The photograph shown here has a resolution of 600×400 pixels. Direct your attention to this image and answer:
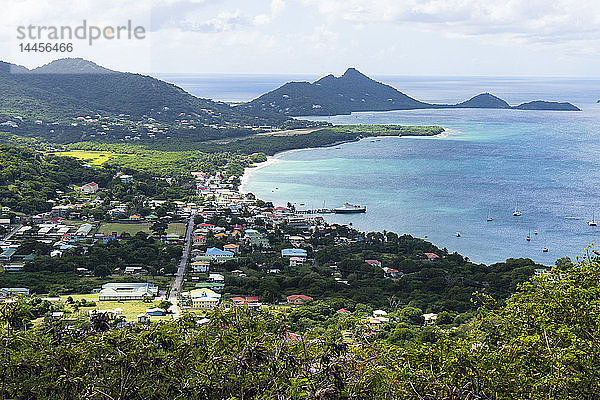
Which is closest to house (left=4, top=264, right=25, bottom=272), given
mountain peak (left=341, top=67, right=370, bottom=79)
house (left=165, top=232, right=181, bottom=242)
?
house (left=165, top=232, right=181, bottom=242)

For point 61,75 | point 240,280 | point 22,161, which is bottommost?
point 240,280

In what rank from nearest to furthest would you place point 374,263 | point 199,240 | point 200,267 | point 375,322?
point 375,322 → point 200,267 → point 374,263 → point 199,240

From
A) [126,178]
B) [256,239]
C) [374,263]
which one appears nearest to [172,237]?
[256,239]

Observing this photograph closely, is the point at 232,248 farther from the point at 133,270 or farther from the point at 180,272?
the point at 133,270

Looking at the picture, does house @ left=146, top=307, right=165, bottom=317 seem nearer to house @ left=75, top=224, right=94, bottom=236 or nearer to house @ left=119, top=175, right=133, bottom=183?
house @ left=75, top=224, right=94, bottom=236

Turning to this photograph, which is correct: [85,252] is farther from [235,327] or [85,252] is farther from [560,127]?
[560,127]

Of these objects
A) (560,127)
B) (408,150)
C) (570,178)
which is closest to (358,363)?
(570,178)
